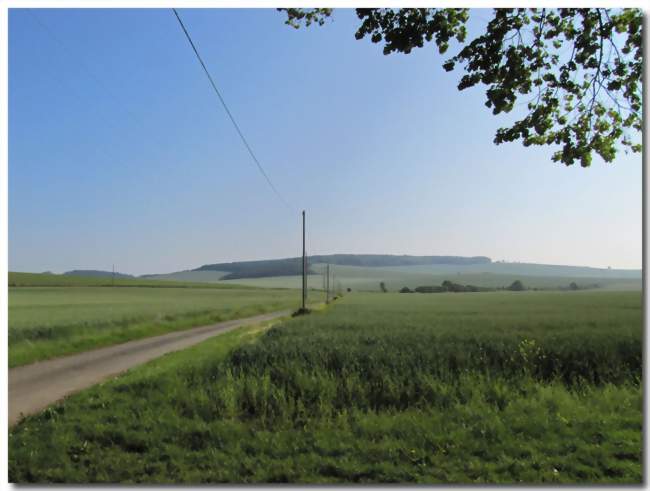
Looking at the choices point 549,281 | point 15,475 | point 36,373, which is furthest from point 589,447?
point 549,281

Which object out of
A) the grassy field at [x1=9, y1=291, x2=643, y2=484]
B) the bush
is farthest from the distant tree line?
the grassy field at [x1=9, y1=291, x2=643, y2=484]

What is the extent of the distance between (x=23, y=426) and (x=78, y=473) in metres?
2.74

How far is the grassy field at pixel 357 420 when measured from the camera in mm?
5754

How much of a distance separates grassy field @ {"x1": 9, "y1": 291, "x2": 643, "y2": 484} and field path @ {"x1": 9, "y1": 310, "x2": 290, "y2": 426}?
3.08 ft

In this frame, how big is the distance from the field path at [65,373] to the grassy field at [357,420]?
0.94 metres

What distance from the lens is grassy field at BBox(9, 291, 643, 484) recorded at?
5754 mm

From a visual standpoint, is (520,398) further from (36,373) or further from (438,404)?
(36,373)

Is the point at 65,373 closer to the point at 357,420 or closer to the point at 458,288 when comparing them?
the point at 357,420

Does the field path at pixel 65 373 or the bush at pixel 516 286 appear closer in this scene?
the field path at pixel 65 373

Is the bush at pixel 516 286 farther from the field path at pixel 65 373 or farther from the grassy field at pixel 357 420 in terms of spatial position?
the grassy field at pixel 357 420

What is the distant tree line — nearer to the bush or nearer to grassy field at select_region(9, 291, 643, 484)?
the bush

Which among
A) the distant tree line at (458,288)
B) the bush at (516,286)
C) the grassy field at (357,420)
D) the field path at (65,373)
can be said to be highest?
the grassy field at (357,420)

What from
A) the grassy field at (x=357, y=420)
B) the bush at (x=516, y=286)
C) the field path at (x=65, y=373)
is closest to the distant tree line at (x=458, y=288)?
the bush at (x=516, y=286)

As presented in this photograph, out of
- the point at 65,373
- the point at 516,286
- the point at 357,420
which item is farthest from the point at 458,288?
the point at 357,420
